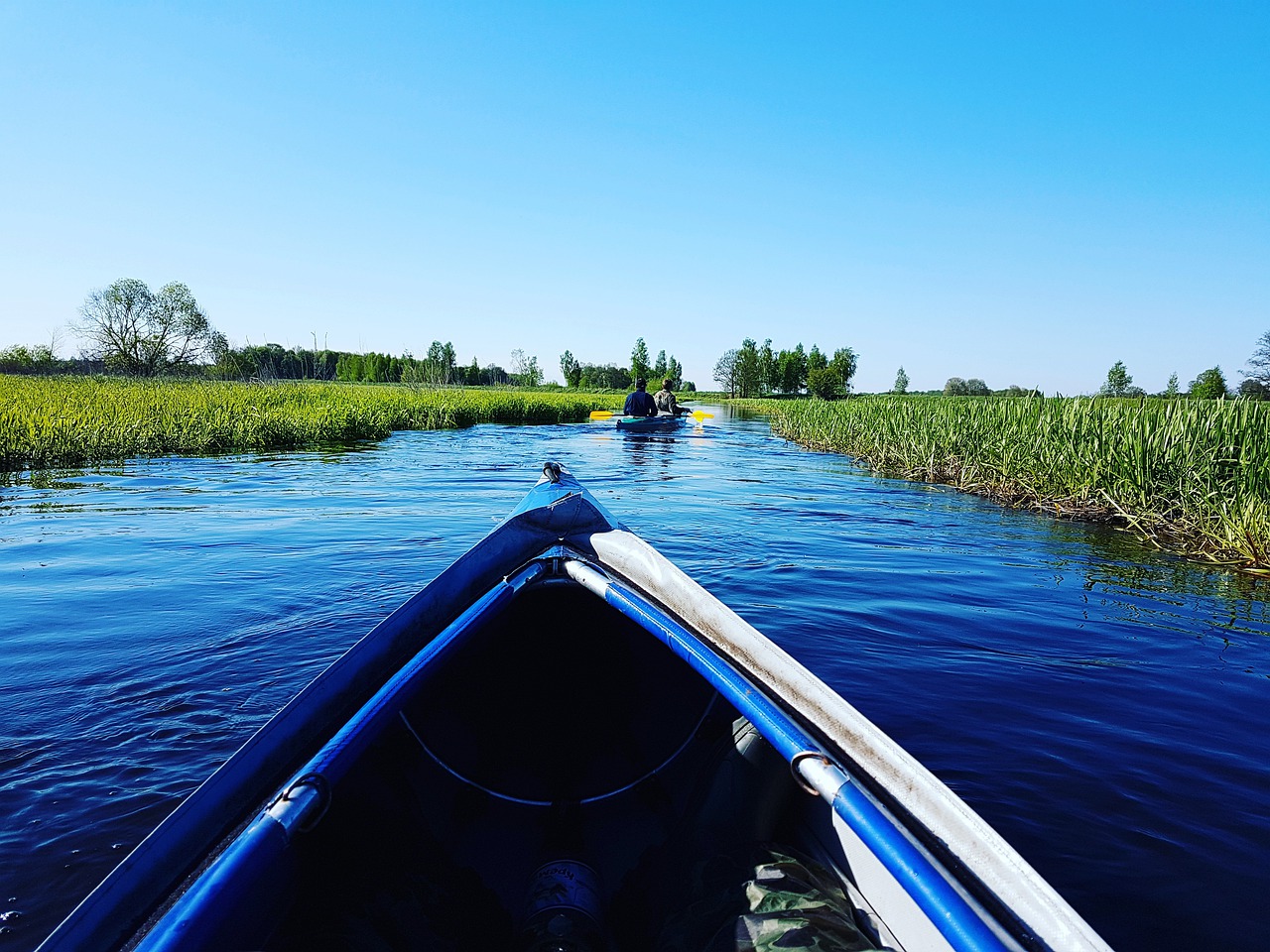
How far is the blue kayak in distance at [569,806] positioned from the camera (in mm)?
1368

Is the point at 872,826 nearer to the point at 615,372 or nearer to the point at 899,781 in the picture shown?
the point at 899,781

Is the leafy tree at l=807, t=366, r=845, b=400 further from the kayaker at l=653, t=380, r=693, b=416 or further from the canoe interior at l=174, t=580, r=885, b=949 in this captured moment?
the canoe interior at l=174, t=580, r=885, b=949

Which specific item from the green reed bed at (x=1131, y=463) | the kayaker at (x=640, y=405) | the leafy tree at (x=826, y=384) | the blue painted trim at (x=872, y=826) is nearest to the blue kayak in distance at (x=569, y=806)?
the blue painted trim at (x=872, y=826)

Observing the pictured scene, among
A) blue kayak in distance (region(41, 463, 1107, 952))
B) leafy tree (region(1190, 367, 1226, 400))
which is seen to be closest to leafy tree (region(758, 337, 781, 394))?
leafy tree (region(1190, 367, 1226, 400))

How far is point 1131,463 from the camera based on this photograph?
8.52m

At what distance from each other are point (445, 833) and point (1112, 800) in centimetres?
269

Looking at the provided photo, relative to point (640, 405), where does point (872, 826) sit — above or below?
below

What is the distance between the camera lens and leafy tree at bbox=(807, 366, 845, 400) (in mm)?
84125

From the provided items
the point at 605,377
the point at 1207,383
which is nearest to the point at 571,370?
the point at 605,377

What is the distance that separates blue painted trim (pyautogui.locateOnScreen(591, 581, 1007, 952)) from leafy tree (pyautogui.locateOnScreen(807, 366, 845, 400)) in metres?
83.4

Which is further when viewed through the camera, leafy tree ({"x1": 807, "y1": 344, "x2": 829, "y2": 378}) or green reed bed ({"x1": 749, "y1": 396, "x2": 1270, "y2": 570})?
leafy tree ({"x1": 807, "y1": 344, "x2": 829, "y2": 378})

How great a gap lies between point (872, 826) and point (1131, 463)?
8790 millimetres

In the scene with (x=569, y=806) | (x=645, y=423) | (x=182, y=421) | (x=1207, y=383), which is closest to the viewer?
(x=569, y=806)

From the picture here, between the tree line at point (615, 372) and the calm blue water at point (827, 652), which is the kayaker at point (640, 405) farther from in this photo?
the tree line at point (615, 372)
